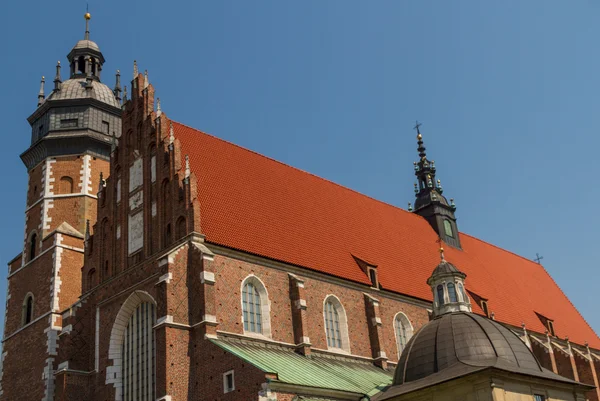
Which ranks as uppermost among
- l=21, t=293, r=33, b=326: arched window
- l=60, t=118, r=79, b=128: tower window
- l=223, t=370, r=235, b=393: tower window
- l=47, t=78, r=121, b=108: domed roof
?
l=47, t=78, r=121, b=108: domed roof

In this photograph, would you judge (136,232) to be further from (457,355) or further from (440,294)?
(457,355)

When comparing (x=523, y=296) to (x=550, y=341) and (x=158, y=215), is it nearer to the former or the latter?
(x=550, y=341)

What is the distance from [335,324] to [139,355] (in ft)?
24.7

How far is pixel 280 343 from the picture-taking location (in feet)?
85.4

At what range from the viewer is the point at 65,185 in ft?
116

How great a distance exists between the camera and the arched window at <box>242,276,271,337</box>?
25648mm

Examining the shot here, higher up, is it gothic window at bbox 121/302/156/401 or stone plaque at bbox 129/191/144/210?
stone plaque at bbox 129/191/144/210

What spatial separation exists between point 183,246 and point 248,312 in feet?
10.6

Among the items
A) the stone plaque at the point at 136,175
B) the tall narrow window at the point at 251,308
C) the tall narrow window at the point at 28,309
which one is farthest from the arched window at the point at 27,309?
the tall narrow window at the point at 251,308

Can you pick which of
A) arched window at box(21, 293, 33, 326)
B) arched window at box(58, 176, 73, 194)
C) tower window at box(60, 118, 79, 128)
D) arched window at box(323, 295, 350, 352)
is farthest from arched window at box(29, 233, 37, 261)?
arched window at box(323, 295, 350, 352)

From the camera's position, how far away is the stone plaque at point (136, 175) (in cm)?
2855

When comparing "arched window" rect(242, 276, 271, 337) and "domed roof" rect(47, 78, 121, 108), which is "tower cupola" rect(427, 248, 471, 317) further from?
"domed roof" rect(47, 78, 121, 108)

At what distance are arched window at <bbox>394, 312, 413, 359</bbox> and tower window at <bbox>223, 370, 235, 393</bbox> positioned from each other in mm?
10751

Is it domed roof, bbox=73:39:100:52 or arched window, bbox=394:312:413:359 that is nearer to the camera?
arched window, bbox=394:312:413:359
